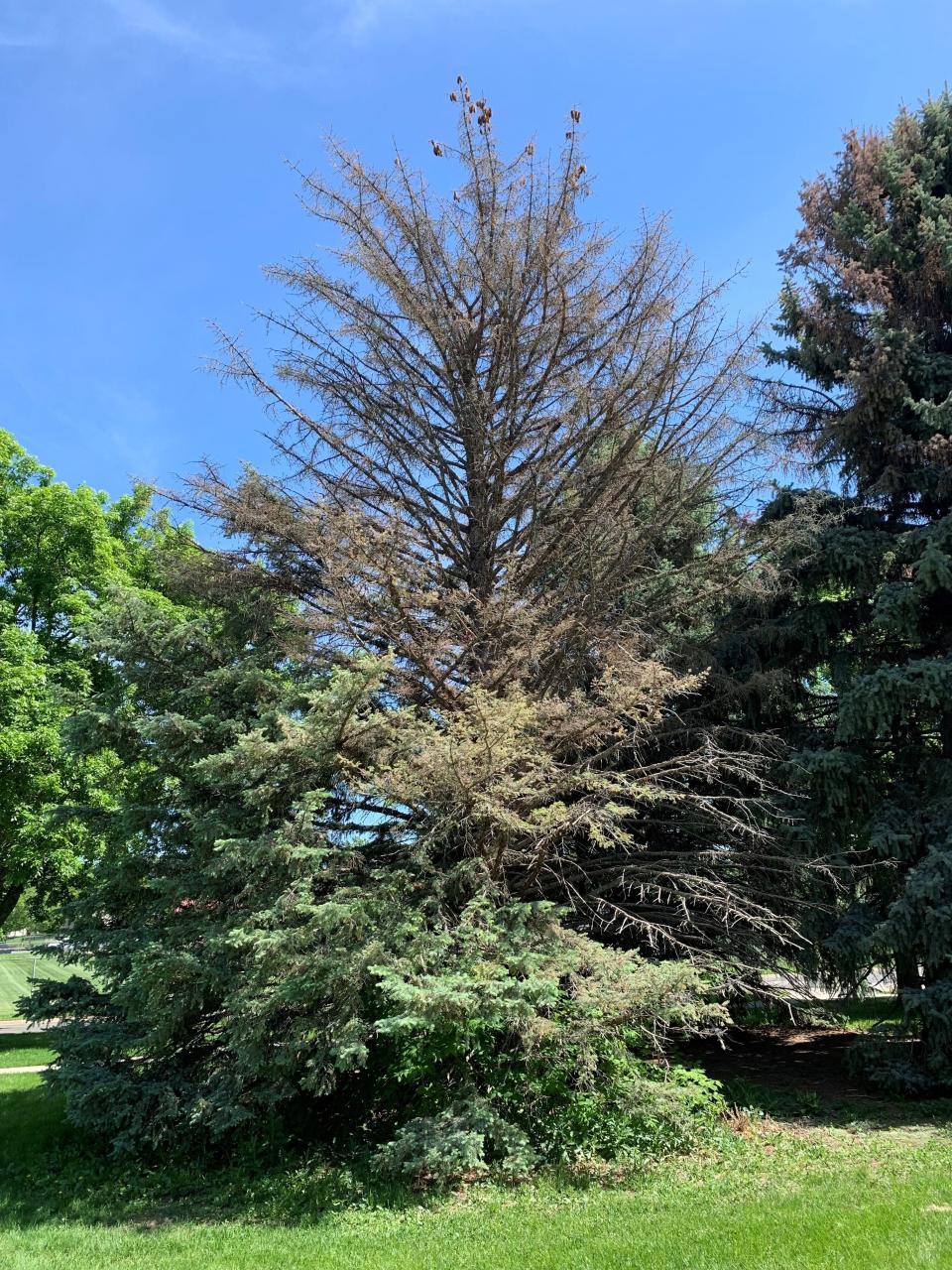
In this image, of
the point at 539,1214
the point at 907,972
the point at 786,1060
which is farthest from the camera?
the point at 786,1060

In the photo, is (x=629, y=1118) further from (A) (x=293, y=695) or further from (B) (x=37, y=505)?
(B) (x=37, y=505)

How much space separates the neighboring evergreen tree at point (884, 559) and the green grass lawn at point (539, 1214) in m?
1.89

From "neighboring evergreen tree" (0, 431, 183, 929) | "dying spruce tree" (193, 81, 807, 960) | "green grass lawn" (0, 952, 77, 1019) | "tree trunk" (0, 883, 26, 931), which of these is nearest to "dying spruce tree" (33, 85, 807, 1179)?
"dying spruce tree" (193, 81, 807, 960)

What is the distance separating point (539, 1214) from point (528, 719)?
131 inches

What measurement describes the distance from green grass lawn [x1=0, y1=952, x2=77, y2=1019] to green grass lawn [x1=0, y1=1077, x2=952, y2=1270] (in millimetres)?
12067

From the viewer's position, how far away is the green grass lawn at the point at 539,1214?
4.62 m

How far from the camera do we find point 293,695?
7.89 meters

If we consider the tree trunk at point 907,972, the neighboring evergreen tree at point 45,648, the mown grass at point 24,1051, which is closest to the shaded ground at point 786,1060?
the tree trunk at point 907,972

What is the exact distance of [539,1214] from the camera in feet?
18.0

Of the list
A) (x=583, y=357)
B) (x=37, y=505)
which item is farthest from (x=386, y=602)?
(x=37, y=505)

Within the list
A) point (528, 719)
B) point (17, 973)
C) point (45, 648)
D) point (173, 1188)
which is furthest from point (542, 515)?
point (17, 973)

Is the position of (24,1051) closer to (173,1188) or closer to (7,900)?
(7,900)

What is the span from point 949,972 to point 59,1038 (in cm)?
831

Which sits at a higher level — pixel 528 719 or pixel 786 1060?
pixel 528 719
